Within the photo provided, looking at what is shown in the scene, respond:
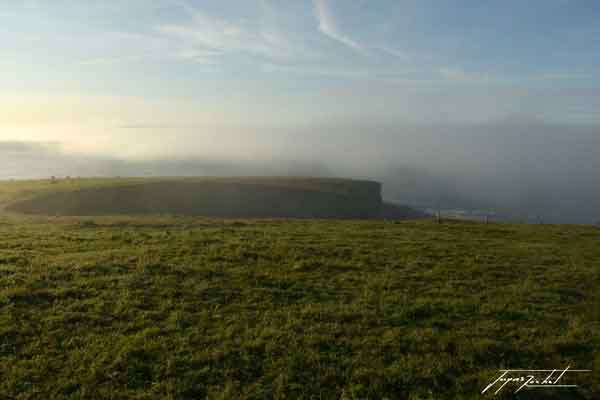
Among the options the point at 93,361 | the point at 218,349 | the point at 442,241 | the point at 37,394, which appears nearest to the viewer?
the point at 37,394

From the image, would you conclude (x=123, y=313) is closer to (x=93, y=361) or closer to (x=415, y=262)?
(x=93, y=361)

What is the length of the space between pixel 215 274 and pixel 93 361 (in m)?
7.61

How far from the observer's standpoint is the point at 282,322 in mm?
12297

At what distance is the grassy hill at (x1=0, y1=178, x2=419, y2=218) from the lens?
8202 centimetres

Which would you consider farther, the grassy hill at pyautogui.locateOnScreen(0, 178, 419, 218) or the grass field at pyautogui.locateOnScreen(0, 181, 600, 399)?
the grassy hill at pyautogui.locateOnScreen(0, 178, 419, 218)

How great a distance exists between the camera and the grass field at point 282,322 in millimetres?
9141

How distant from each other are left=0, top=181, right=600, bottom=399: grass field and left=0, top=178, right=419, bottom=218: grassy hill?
65.9m

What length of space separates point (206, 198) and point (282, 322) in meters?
104

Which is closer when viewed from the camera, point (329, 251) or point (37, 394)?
point (37, 394)

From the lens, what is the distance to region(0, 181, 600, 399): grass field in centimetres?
914

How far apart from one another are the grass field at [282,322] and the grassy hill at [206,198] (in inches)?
2593

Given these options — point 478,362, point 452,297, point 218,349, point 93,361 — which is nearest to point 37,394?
point 93,361

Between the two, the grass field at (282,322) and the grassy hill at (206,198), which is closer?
the grass field at (282,322)

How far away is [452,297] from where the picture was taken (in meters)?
15.2
